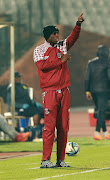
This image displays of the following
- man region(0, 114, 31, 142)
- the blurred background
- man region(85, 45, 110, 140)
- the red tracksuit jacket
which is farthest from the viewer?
the blurred background

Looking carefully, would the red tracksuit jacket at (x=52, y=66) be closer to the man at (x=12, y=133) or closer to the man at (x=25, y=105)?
the man at (x=12, y=133)

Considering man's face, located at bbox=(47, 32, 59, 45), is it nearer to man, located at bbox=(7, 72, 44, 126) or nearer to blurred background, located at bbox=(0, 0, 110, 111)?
man, located at bbox=(7, 72, 44, 126)

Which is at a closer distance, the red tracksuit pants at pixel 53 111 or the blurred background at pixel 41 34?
the red tracksuit pants at pixel 53 111

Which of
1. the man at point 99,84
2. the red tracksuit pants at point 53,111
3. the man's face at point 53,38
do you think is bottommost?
the man at point 99,84

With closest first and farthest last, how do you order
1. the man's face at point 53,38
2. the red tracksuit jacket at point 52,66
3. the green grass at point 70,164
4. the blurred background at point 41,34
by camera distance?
1. the green grass at point 70,164
2. the red tracksuit jacket at point 52,66
3. the man's face at point 53,38
4. the blurred background at point 41,34

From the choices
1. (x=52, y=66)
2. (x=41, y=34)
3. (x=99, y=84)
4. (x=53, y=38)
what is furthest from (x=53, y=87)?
(x=41, y=34)

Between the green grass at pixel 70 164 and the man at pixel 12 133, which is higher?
the green grass at pixel 70 164

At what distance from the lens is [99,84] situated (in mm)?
14242

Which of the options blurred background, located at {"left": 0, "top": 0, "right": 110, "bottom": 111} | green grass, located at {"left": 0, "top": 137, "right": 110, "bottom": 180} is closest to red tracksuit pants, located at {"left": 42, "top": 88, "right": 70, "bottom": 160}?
green grass, located at {"left": 0, "top": 137, "right": 110, "bottom": 180}

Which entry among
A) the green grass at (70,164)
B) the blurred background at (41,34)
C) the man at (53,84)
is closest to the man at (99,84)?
the green grass at (70,164)

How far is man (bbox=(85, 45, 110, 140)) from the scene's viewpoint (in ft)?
46.3

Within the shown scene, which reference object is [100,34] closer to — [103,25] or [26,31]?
[103,25]

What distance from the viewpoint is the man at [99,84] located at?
46.3 feet

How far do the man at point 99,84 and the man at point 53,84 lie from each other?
19.3 feet
